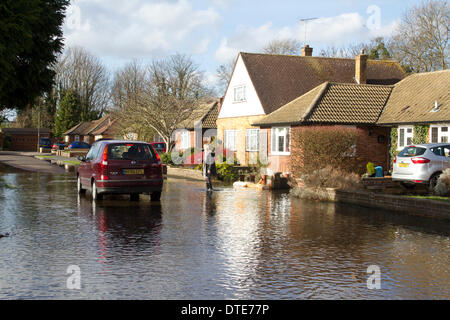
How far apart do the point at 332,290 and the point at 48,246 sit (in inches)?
199

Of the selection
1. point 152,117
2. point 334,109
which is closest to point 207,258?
point 334,109

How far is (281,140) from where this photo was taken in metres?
31.7

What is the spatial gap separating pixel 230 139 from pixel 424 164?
23.0 meters

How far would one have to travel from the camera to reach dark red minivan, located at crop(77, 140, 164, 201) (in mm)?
16109

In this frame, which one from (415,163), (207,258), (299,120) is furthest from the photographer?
(299,120)

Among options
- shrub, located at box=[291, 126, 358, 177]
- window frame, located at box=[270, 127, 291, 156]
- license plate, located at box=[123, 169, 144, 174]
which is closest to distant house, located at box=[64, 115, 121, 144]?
window frame, located at box=[270, 127, 291, 156]

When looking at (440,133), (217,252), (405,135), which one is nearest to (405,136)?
(405,135)

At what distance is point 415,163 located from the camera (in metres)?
19.0

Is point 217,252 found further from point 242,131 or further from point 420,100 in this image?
point 242,131

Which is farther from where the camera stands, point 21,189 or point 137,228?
point 21,189

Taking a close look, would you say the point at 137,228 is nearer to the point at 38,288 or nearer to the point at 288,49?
the point at 38,288

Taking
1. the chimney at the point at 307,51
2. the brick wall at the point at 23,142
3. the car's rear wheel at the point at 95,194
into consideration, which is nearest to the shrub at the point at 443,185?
the car's rear wheel at the point at 95,194
